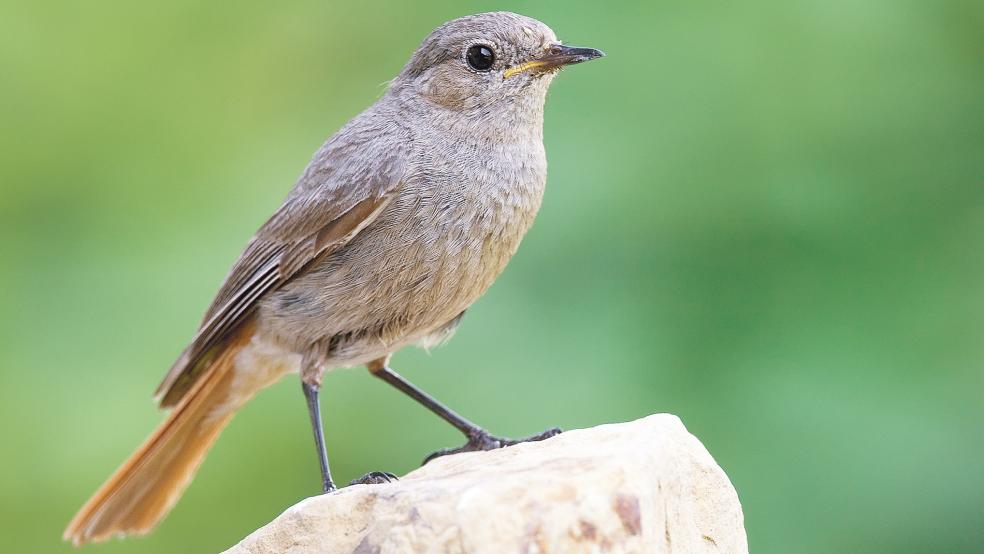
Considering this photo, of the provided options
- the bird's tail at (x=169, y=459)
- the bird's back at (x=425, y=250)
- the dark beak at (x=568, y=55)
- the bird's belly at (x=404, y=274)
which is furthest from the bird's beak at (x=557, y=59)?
the bird's tail at (x=169, y=459)

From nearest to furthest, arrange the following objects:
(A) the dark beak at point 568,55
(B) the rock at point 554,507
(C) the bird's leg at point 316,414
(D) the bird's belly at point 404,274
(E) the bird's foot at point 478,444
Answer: (B) the rock at point 554,507 < (D) the bird's belly at point 404,274 < (A) the dark beak at point 568,55 < (C) the bird's leg at point 316,414 < (E) the bird's foot at point 478,444

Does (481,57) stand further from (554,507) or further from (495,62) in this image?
(554,507)

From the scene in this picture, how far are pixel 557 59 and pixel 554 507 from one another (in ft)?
6.72

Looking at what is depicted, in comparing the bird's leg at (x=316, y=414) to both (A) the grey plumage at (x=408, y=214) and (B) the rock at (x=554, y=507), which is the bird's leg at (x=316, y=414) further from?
(B) the rock at (x=554, y=507)

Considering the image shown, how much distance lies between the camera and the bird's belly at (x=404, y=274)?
4.21m

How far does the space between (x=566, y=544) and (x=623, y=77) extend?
287 cm

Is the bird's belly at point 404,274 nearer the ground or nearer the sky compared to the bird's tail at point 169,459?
nearer the sky

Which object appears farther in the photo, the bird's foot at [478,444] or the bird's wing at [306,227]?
the bird's foot at [478,444]

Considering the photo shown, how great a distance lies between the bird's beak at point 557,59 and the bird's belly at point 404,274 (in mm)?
471

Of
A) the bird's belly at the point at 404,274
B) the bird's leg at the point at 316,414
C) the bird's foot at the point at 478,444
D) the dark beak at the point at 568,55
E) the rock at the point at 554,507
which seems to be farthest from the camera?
the bird's foot at the point at 478,444

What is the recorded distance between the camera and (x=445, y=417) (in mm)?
4883

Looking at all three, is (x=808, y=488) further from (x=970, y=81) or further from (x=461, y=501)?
(x=461, y=501)

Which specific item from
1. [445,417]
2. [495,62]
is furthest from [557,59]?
[445,417]

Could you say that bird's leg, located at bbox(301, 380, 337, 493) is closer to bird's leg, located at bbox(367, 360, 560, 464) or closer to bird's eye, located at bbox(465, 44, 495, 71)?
bird's leg, located at bbox(367, 360, 560, 464)
